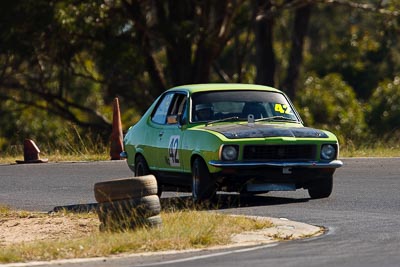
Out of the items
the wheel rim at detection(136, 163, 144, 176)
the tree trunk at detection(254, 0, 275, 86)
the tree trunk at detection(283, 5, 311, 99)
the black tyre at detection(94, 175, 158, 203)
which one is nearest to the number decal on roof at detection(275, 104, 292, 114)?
the wheel rim at detection(136, 163, 144, 176)

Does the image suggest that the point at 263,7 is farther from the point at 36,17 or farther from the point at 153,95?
the point at 36,17

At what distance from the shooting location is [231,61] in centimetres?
5747

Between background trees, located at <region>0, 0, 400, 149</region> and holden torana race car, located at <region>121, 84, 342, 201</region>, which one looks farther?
background trees, located at <region>0, 0, 400, 149</region>

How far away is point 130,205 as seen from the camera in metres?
11.5

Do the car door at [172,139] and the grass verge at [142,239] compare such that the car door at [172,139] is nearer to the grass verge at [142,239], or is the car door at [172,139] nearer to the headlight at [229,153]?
the headlight at [229,153]

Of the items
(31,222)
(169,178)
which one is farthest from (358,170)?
(31,222)

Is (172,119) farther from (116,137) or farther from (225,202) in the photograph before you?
(116,137)

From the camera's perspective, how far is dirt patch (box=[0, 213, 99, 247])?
12281 mm

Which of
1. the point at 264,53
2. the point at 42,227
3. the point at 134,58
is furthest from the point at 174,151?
the point at 264,53

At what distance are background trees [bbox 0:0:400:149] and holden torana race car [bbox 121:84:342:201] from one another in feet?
44.1

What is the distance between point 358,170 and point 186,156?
14.5 feet

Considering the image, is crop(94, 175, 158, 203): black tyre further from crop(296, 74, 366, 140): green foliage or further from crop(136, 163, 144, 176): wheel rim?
crop(296, 74, 366, 140): green foliage

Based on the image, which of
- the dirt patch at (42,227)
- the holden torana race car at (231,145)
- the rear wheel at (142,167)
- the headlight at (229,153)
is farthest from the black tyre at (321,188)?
the dirt patch at (42,227)

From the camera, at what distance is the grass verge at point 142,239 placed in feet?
34.3
